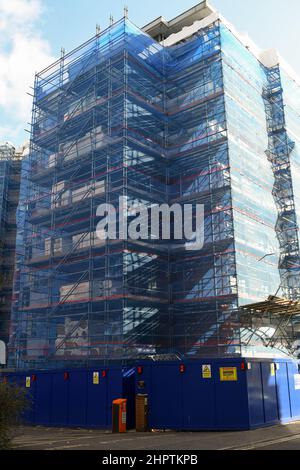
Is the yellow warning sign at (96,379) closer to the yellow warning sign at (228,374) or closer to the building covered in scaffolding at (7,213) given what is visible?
the yellow warning sign at (228,374)

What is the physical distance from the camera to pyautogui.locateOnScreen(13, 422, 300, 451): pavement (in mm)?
11227

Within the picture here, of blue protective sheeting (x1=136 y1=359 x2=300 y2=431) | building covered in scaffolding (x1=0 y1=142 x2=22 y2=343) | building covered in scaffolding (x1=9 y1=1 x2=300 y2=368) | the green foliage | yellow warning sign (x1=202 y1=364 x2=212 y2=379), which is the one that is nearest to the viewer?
the green foliage

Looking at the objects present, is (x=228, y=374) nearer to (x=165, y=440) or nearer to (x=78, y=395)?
(x=165, y=440)

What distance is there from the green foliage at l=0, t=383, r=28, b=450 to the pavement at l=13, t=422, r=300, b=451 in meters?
2.20

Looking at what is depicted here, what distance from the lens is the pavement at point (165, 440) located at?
442 inches

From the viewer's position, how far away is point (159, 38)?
33062mm

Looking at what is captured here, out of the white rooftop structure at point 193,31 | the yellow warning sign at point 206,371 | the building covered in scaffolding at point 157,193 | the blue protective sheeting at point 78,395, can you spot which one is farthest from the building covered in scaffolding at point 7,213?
the yellow warning sign at point 206,371

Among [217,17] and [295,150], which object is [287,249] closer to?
[295,150]

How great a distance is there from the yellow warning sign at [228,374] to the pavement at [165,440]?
63.9 inches

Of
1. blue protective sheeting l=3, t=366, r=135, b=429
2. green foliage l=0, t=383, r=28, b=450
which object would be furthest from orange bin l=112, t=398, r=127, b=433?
green foliage l=0, t=383, r=28, b=450

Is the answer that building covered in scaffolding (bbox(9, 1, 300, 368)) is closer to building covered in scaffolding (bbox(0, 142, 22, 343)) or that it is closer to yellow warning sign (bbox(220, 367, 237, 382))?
yellow warning sign (bbox(220, 367, 237, 382))

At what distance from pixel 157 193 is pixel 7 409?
17992 mm

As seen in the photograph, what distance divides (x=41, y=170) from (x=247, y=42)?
1625cm
